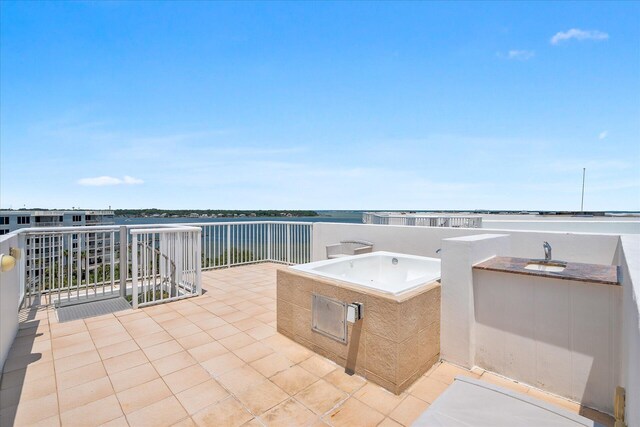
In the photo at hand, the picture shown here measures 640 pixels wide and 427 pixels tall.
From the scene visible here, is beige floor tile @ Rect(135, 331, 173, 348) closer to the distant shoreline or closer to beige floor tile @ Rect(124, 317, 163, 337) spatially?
beige floor tile @ Rect(124, 317, 163, 337)

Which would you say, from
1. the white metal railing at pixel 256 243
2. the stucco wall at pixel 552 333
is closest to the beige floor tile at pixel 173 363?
A: the stucco wall at pixel 552 333

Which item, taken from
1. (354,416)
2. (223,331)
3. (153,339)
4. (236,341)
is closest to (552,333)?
(354,416)

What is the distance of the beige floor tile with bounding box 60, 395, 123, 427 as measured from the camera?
81.0 inches

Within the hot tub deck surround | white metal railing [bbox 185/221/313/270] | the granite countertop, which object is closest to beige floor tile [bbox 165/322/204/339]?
the hot tub deck surround

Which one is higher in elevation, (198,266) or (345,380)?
(198,266)

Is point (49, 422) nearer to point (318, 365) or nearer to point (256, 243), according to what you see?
point (318, 365)

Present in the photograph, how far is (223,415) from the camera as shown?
84.3 inches

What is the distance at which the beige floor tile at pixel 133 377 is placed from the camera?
2506mm

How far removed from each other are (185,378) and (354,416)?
150 centimetres

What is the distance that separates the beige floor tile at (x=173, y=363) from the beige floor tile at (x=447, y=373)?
7.48 ft

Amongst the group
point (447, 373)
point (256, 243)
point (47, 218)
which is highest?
point (47, 218)

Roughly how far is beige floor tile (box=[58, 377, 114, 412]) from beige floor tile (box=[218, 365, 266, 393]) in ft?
2.91

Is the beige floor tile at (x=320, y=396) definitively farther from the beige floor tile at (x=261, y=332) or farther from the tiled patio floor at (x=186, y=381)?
the beige floor tile at (x=261, y=332)

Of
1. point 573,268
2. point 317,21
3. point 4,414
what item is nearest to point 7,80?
point 317,21
